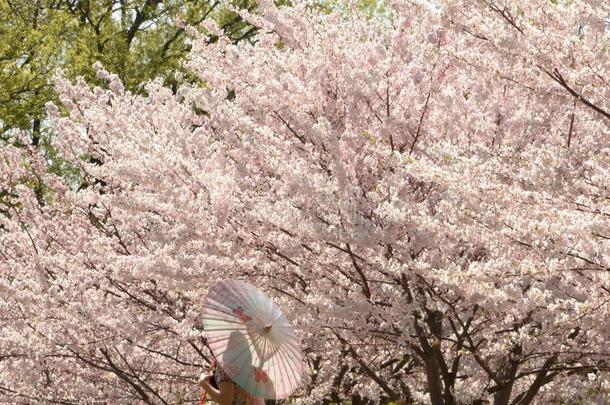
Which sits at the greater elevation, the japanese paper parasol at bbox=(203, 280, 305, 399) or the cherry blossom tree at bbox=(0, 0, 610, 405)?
A: the cherry blossom tree at bbox=(0, 0, 610, 405)

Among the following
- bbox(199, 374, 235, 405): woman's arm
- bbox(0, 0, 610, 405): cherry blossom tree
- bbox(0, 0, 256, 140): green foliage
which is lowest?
bbox(199, 374, 235, 405): woman's arm

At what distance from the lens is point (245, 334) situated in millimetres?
4387

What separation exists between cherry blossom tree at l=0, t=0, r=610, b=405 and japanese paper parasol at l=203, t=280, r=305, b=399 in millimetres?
625

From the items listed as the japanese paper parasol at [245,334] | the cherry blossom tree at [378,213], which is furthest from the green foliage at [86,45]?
the japanese paper parasol at [245,334]

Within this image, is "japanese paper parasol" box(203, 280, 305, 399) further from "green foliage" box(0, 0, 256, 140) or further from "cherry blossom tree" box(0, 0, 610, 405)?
"green foliage" box(0, 0, 256, 140)

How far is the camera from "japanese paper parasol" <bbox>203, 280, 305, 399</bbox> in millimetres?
4297

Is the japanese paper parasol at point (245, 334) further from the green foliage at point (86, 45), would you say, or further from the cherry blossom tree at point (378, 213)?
A: the green foliage at point (86, 45)

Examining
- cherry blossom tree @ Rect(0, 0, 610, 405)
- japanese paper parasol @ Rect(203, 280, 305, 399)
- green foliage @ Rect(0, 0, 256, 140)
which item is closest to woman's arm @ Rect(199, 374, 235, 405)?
japanese paper parasol @ Rect(203, 280, 305, 399)

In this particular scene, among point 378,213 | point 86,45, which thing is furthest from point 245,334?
point 86,45

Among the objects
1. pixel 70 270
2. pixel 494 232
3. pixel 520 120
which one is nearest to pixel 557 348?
pixel 494 232

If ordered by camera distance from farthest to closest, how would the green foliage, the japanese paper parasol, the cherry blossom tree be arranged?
the green foliage
the japanese paper parasol
the cherry blossom tree

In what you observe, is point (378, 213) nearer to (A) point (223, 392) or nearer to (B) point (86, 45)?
(A) point (223, 392)

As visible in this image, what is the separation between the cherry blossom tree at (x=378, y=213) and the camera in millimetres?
3977

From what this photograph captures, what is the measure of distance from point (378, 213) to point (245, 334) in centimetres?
101
